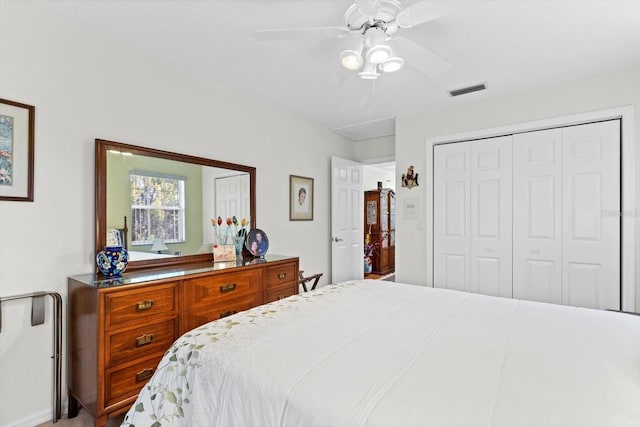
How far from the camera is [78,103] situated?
204 cm

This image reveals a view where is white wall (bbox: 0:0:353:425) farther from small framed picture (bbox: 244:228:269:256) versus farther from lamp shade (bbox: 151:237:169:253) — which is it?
small framed picture (bbox: 244:228:269:256)

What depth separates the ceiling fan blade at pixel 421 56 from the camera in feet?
5.71

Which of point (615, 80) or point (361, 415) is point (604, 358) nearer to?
point (361, 415)

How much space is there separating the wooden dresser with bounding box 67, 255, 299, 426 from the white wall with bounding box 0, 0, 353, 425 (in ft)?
0.58

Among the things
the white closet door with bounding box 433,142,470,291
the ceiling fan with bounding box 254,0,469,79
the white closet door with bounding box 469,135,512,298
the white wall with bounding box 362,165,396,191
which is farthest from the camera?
the white wall with bounding box 362,165,396,191

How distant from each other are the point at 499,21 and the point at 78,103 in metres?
2.72

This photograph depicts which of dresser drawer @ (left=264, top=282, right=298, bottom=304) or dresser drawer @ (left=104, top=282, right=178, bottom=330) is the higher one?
dresser drawer @ (left=104, top=282, right=178, bottom=330)

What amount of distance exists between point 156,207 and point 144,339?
38.3 inches

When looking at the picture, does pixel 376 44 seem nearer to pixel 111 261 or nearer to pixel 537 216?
pixel 111 261

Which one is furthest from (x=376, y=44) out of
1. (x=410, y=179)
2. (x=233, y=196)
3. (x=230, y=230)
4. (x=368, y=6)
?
(x=410, y=179)

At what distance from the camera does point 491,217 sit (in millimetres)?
3336

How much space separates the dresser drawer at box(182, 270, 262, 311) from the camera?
6.88 ft

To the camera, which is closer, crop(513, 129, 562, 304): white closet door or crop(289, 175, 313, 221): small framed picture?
crop(513, 129, 562, 304): white closet door

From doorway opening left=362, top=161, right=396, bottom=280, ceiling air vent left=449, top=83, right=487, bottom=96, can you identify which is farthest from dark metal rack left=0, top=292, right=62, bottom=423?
doorway opening left=362, top=161, right=396, bottom=280
